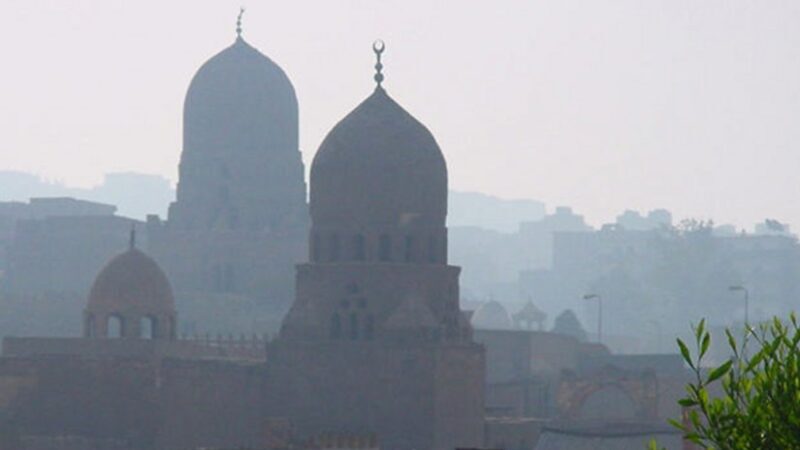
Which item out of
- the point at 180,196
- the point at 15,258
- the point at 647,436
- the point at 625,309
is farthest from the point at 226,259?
the point at 625,309

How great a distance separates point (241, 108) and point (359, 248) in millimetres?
16173

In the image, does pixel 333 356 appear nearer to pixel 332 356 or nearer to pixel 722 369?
pixel 332 356

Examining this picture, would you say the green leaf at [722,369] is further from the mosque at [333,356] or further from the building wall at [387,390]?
the building wall at [387,390]

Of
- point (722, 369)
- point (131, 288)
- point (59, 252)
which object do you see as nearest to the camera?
point (722, 369)

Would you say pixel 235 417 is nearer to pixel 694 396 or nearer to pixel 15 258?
pixel 15 258

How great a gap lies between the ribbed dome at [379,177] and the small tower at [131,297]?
15.4ft

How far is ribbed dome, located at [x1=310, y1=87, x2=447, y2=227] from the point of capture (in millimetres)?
51719

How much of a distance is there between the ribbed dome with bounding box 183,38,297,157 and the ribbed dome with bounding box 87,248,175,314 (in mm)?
12262

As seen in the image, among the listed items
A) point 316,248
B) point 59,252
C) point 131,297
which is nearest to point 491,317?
point 59,252

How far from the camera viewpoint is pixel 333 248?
52031mm

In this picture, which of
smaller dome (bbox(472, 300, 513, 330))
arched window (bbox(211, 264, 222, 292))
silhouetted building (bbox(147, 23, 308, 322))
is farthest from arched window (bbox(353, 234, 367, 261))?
smaller dome (bbox(472, 300, 513, 330))

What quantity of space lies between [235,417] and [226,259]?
628 inches

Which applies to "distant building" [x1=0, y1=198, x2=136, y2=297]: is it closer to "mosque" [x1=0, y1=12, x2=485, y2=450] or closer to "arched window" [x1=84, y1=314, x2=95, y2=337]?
"arched window" [x1=84, y1=314, x2=95, y2=337]

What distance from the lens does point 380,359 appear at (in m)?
51.4
